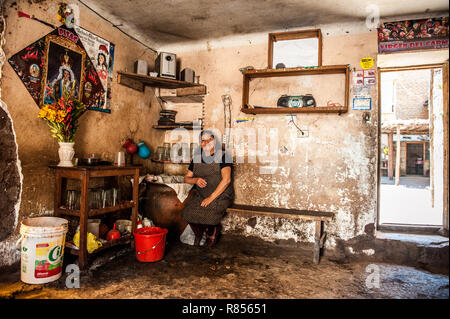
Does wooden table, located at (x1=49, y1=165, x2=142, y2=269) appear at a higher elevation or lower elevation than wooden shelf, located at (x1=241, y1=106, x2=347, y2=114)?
lower

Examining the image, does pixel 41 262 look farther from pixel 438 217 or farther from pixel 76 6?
pixel 438 217

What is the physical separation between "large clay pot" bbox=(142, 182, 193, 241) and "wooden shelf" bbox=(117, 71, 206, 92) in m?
1.57

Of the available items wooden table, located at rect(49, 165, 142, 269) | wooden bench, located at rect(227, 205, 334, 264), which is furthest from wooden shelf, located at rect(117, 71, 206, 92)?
wooden bench, located at rect(227, 205, 334, 264)

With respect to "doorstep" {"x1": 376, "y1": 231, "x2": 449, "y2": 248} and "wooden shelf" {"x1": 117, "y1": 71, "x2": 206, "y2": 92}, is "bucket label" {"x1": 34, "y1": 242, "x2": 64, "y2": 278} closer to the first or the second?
"wooden shelf" {"x1": 117, "y1": 71, "x2": 206, "y2": 92}

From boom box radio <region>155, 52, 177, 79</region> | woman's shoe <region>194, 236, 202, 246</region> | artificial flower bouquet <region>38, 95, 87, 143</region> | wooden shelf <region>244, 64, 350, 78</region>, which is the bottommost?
woman's shoe <region>194, 236, 202, 246</region>

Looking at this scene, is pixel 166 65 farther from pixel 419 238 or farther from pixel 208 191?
pixel 419 238

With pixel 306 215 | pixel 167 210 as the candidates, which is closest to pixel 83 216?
pixel 167 210

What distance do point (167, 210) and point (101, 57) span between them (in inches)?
84.9

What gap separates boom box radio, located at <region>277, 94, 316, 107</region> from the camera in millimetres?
3428

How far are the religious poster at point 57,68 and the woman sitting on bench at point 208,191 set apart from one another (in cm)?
152

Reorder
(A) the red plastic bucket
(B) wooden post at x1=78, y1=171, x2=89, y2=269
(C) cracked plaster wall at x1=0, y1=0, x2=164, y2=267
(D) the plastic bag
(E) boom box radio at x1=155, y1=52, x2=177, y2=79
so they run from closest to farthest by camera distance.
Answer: (C) cracked plaster wall at x1=0, y1=0, x2=164, y2=267 → (B) wooden post at x1=78, y1=171, x2=89, y2=269 → (D) the plastic bag → (A) the red plastic bucket → (E) boom box radio at x1=155, y1=52, x2=177, y2=79

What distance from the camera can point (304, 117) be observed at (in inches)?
143

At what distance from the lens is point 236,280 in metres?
2.52
